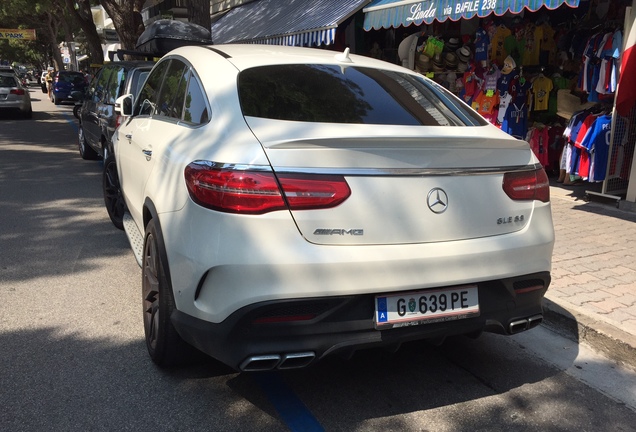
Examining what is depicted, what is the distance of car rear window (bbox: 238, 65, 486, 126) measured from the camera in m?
2.84

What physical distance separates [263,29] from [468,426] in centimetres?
1139

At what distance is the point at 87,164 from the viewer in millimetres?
10164

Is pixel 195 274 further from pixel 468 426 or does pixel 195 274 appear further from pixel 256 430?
pixel 468 426

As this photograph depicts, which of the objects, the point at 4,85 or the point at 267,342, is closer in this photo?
the point at 267,342

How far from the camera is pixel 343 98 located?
3041 mm

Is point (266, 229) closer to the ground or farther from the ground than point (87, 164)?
farther from the ground

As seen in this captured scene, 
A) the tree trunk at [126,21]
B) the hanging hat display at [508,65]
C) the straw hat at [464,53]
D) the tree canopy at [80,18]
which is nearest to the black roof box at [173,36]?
the tree canopy at [80,18]

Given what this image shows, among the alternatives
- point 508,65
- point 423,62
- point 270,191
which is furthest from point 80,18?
point 270,191

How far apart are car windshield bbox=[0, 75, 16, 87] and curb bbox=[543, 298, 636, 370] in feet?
63.1

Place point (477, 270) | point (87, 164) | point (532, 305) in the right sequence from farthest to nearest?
point (87, 164) → point (532, 305) → point (477, 270)

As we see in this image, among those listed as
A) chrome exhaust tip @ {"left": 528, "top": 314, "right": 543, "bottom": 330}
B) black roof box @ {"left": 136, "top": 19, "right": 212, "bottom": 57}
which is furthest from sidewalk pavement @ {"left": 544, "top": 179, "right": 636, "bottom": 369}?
black roof box @ {"left": 136, "top": 19, "right": 212, "bottom": 57}

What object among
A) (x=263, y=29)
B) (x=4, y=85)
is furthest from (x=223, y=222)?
(x=4, y=85)

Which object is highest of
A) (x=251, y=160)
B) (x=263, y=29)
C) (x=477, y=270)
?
(x=263, y=29)

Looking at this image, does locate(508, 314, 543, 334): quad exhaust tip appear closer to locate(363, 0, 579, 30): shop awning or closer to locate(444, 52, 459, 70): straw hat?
locate(363, 0, 579, 30): shop awning
